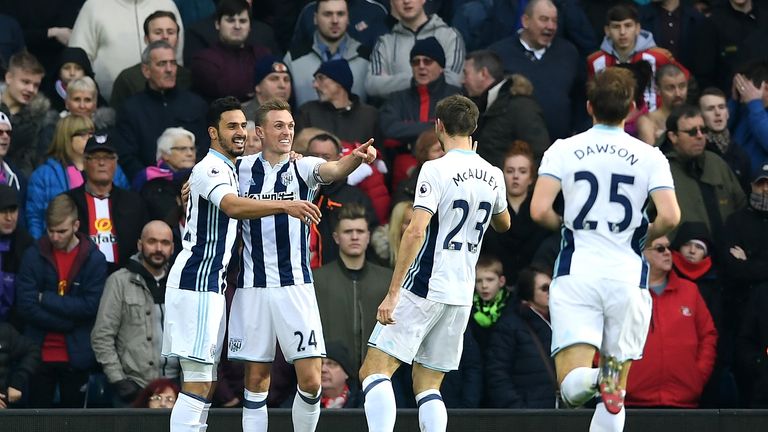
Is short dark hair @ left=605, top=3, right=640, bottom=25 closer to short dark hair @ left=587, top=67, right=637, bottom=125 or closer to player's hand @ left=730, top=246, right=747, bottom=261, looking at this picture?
player's hand @ left=730, top=246, right=747, bottom=261

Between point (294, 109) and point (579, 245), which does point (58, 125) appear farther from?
point (579, 245)

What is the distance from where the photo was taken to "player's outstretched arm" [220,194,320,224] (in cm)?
919

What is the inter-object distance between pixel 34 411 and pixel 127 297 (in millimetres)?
1511

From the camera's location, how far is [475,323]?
12.0 m

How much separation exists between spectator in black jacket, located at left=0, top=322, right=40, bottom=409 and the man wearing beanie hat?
12.9ft

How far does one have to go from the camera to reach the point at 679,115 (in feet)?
42.3

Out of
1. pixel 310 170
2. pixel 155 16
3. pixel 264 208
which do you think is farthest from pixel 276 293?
pixel 155 16

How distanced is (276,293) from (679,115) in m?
4.52

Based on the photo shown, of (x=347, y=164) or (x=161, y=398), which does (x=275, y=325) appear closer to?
(x=347, y=164)

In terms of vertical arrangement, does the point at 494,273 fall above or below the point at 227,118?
below

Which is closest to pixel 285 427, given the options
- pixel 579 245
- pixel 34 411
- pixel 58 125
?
pixel 34 411

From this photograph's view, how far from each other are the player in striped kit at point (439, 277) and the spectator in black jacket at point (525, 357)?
81.1 inches

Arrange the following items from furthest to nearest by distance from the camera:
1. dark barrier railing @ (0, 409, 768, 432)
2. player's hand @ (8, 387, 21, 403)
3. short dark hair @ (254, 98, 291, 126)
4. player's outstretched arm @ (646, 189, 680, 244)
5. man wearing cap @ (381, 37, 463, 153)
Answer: man wearing cap @ (381, 37, 463, 153)
player's hand @ (8, 387, 21, 403)
dark barrier railing @ (0, 409, 768, 432)
short dark hair @ (254, 98, 291, 126)
player's outstretched arm @ (646, 189, 680, 244)

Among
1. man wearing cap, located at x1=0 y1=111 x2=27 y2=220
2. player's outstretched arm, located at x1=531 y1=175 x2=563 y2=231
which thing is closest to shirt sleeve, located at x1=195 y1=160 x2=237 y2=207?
player's outstretched arm, located at x1=531 y1=175 x2=563 y2=231
